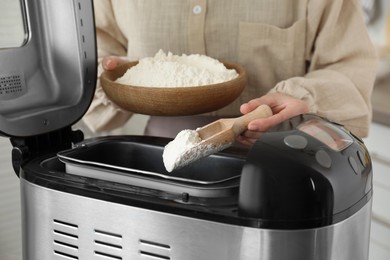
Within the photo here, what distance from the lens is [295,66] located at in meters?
1.05

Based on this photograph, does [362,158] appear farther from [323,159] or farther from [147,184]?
[147,184]

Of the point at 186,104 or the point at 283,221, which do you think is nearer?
the point at 283,221

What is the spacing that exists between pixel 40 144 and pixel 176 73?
207mm

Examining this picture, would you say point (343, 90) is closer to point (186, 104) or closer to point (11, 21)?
point (186, 104)

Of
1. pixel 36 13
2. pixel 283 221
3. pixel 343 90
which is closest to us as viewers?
pixel 283 221

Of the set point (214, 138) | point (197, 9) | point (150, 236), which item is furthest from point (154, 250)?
point (197, 9)

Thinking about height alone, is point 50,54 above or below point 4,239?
above

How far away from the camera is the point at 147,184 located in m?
0.61

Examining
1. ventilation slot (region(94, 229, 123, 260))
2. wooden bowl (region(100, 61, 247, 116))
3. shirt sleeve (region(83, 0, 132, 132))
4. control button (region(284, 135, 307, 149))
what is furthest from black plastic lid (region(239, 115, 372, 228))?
shirt sleeve (region(83, 0, 132, 132))

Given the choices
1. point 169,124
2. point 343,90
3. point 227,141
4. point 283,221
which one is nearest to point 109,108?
point 169,124

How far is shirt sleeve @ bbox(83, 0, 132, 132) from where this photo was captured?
1.10 meters

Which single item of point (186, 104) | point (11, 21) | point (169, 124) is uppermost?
point (11, 21)

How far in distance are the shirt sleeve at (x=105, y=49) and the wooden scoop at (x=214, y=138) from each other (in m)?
0.46

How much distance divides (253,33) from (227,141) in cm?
44
